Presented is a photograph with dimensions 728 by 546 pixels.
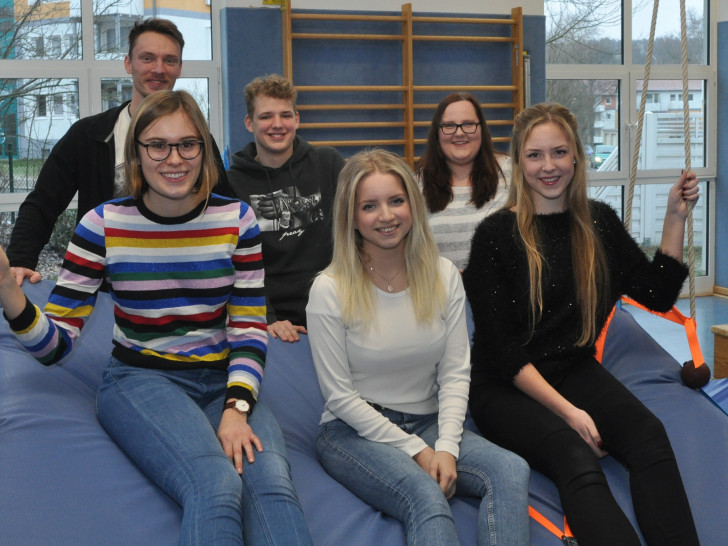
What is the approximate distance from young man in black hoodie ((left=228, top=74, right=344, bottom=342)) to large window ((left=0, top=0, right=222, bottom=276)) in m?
2.51

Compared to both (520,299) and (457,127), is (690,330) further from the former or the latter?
(457,127)

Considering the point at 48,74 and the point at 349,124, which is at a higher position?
the point at 48,74

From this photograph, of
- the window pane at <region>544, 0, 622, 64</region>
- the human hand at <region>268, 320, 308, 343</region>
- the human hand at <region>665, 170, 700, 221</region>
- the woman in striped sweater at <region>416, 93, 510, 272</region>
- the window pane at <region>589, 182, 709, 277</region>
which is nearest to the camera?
the human hand at <region>665, 170, 700, 221</region>

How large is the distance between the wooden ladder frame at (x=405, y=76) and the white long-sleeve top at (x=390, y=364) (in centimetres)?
332

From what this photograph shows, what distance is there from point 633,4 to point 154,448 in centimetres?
584

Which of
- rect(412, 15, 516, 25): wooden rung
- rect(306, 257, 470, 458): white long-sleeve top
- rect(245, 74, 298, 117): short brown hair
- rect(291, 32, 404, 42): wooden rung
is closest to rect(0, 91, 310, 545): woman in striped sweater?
rect(306, 257, 470, 458): white long-sleeve top

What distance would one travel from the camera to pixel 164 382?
5.72 ft

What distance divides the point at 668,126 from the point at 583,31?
3.63 ft

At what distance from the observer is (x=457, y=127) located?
2766mm

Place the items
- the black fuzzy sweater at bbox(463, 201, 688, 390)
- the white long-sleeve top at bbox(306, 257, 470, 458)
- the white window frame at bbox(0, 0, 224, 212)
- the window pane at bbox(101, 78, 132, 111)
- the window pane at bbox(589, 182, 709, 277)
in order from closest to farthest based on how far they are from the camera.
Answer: the white long-sleeve top at bbox(306, 257, 470, 458) → the black fuzzy sweater at bbox(463, 201, 688, 390) → the white window frame at bbox(0, 0, 224, 212) → the window pane at bbox(101, 78, 132, 111) → the window pane at bbox(589, 182, 709, 277)

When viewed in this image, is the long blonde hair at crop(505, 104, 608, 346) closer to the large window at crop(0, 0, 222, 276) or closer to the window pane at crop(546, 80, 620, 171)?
the large window at crop(0, 0, 222, 276)

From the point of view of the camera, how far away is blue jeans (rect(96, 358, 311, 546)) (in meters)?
1.48

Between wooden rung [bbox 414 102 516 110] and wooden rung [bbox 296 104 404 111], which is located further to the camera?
wooden rung [bbox 414 102 516 110]

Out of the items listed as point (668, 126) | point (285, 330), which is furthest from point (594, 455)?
point (668, 126)
